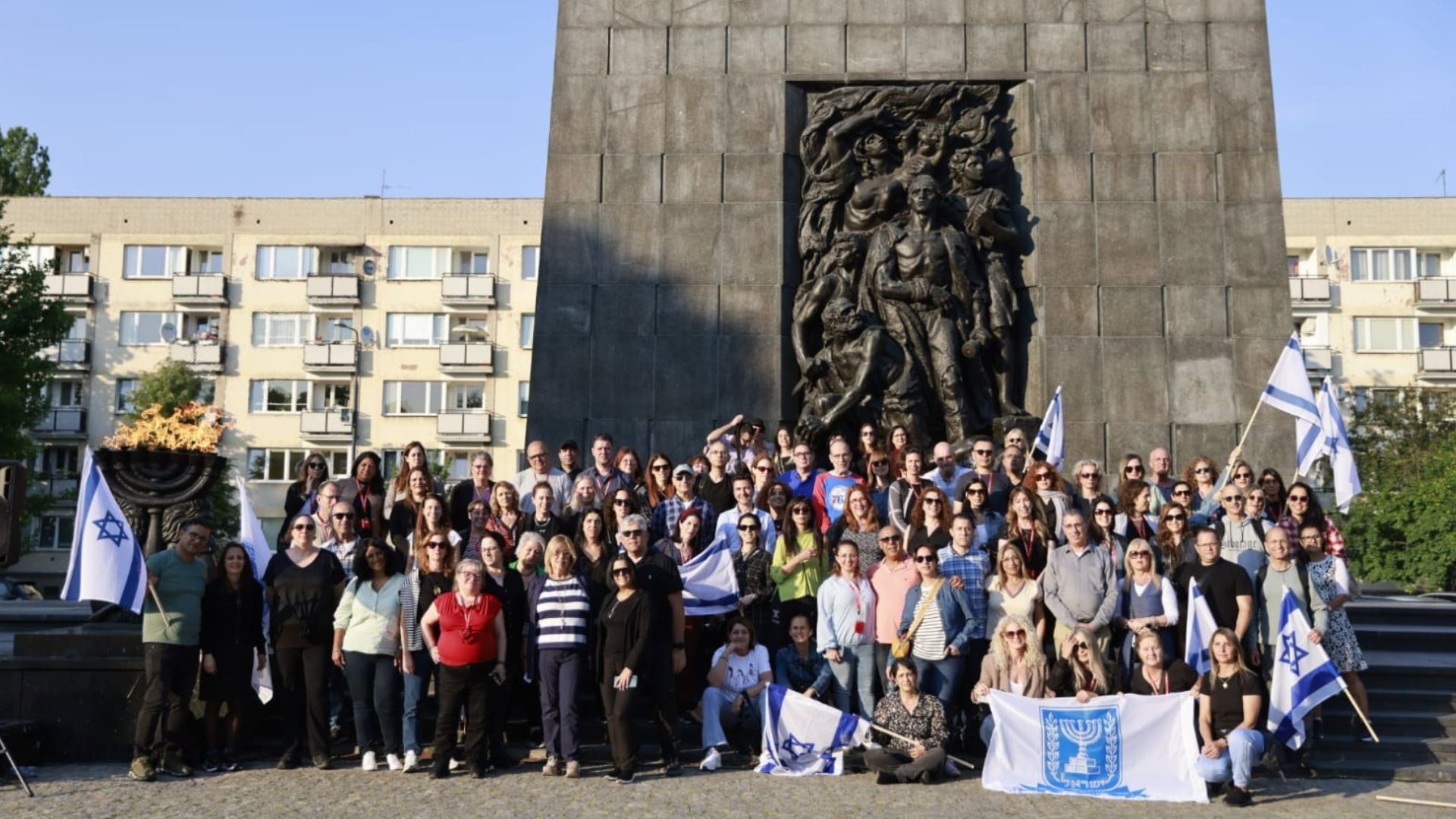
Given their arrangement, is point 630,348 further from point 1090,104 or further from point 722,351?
point 1090,104

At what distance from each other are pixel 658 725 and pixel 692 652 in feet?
3.71

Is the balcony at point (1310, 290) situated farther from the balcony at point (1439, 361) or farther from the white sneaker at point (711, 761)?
the white sneaker at point (711, 761)

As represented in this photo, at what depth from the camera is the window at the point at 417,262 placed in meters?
56.6

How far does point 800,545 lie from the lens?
12570 mm

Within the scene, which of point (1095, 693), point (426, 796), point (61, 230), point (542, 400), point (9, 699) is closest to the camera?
point (426, 796)

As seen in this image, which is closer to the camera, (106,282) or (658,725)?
(658,725)

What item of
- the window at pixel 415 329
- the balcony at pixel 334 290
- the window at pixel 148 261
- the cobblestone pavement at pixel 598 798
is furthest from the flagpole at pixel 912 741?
Result: the window at pixel 148 261

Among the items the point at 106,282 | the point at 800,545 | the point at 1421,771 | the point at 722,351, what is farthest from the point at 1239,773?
the point at 106,282

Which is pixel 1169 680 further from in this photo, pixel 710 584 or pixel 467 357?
pixel 467 357

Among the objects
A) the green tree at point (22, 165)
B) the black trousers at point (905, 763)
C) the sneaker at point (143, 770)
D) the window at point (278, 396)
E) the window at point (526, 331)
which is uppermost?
the green tree at point (22, 165)

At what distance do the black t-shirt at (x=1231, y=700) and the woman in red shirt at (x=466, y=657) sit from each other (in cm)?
546

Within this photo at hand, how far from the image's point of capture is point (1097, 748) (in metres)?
11.0

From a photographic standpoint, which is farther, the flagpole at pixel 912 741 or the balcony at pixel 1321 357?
the balcony at pixel 1321 357

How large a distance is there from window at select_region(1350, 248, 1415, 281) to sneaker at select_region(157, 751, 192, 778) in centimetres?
5012
